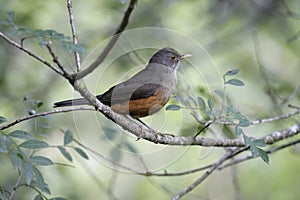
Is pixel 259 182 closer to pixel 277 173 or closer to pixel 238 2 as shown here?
pixel 277 173

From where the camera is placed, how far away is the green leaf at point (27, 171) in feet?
9.11

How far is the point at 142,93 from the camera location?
4500 millimetres

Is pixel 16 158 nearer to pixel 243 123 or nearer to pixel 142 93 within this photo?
pixel 243 123

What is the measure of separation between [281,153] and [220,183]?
1040 millimetres

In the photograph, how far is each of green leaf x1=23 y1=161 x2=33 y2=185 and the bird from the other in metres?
1.12

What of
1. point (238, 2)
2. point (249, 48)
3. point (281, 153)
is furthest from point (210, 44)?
point (281, 153)

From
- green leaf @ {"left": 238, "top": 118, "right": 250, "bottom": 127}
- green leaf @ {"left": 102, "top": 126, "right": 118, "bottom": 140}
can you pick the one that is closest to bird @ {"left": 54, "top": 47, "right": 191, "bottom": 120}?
green leaf @ {"left": 102, "top": 126, "right": 118, "bottom": 140}

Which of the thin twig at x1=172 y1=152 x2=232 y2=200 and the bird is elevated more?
the bird

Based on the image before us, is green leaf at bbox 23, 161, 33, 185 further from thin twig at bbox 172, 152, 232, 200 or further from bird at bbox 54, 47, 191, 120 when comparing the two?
thin twig at bbox 172, 152, 232, 200

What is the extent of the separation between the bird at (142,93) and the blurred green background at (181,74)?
59 cm

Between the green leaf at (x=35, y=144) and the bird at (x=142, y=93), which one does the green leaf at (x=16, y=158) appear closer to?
the green leaf at (x=35, y=144)

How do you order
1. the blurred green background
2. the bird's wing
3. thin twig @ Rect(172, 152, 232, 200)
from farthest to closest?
the blurred green background < the bird's wing < thin twig @ Rect(172, 152, 232, 200)

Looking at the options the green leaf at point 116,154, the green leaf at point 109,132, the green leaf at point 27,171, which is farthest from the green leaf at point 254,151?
the green leaf at point 116,154

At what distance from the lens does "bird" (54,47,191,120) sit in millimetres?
4281
